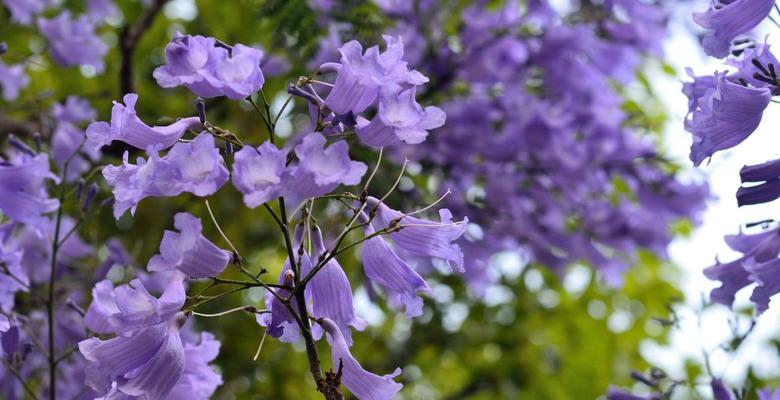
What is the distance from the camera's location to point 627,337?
3979 mm

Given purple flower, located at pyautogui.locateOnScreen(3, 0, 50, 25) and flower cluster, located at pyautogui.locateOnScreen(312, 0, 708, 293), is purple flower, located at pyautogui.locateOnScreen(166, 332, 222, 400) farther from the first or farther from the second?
purple flower, located at pyautogui.locateOnScreen(3, 0, 50, 25)

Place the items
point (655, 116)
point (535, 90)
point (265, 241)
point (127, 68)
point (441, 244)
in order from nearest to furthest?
1. point (441, 244)
2. point (127, 68)
3. point (535, 90)
4. point (265, 241)
5. point (655, 116)

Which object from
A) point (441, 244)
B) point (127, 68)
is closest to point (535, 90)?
point (127, 68)

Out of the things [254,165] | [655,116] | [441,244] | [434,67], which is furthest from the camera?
[655,116]

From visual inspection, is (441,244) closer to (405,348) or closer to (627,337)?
(405,348)

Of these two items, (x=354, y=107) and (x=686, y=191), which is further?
(x=686, y=191)

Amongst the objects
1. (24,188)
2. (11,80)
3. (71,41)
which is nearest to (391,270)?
(24,188)

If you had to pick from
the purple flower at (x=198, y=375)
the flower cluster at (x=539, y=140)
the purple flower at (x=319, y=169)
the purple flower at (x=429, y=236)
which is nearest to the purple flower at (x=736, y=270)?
the purple flower at (x=429, y=236)

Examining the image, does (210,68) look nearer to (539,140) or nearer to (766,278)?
(766,278)

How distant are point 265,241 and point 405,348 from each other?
68cm

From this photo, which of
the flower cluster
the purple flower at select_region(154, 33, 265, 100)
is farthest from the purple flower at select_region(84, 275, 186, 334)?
the flower cluster

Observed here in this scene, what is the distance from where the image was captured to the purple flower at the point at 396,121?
1.38 metres

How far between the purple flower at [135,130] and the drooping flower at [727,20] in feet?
2.82

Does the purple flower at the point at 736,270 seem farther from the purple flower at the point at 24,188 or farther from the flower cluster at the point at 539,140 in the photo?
the flower cluster at the point at 539,140
